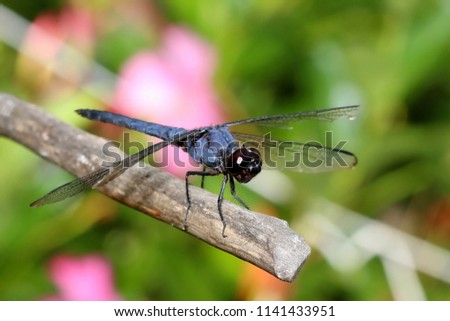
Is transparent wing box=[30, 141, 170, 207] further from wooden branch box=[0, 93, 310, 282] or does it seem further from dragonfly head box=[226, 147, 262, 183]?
dragonfly head box=[226, 147, 262, 183]

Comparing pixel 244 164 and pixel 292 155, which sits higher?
pixel 292 155

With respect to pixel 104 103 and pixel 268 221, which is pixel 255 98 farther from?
pixel 268 221

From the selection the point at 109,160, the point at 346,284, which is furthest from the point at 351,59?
the point at 109,160

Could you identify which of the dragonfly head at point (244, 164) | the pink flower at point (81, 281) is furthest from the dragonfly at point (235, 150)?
the pink flower at point (81, 281)

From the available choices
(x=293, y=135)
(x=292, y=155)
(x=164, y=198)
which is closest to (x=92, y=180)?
(x=164, y=198)

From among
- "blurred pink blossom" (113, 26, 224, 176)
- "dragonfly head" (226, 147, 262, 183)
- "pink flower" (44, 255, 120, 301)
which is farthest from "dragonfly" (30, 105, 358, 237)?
"pink flower" (44, 255, 120, 301)

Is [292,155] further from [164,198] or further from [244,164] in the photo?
[164,198]

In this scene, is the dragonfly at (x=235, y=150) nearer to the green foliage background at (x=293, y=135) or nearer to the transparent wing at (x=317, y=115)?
the transparent wing at (x=317, y=115)
